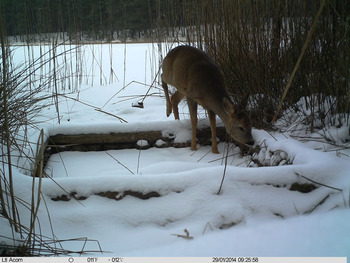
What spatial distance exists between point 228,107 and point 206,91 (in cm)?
32

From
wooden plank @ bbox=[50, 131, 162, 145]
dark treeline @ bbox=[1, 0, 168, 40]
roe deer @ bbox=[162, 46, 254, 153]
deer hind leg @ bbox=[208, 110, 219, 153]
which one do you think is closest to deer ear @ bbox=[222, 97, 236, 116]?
roe deer @ bbox=[162, 46, 254, 153]

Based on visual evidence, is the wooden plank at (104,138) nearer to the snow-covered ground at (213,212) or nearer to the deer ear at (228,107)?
the deer ear at (228,107)

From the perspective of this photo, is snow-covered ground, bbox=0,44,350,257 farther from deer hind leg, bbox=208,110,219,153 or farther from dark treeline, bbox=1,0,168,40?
dark treeline, bbox=1,0,168,40

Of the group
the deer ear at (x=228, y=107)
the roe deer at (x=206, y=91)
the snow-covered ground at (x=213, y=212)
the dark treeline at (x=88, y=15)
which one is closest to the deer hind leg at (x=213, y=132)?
the roe deer at (x=206, y=91)

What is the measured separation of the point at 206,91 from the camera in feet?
9.30

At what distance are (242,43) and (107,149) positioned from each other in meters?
1.71

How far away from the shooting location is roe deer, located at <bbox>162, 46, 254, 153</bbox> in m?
2.58

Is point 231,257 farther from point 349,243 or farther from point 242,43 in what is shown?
point 242,43

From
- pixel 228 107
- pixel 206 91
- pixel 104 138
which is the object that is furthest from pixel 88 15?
pixel 228 107

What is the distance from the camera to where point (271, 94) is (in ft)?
9.57

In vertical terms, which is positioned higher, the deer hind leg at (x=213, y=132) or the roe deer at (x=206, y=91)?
the roe deer at (x=206, y=91)

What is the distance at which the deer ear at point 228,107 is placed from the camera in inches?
100

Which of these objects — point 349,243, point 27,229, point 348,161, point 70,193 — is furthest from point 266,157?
point 27,229

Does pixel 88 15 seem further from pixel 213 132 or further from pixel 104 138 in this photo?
pixel 213 132
